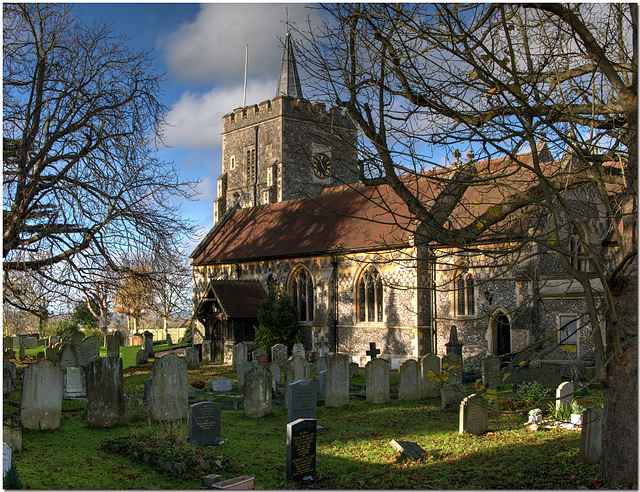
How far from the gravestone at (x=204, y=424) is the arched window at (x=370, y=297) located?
1329 centimetres

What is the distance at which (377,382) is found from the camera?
13.7m

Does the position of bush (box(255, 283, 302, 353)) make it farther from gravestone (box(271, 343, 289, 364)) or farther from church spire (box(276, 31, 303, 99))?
church spire (box(276, 31, 303, 99))

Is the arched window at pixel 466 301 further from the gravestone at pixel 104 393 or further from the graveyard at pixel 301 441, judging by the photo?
the gravestone at pixel 104 393

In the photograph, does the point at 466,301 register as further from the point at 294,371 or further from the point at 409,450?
the point at 409,450

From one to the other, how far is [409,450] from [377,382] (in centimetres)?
516

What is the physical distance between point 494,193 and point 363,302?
664cm

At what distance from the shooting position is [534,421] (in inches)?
410

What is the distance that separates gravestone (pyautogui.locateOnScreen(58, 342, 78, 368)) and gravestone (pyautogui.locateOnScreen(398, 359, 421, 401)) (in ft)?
31.0

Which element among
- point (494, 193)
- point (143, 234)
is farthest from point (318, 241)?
point (143, 234)

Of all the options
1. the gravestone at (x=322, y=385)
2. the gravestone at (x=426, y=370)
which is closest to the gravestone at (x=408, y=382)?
the gravestone at (x=426, y=370)

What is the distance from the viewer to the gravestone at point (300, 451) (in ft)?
24.7

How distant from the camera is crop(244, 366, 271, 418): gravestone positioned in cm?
1188

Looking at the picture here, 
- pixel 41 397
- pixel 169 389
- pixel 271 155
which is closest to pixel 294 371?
pixel 169 389

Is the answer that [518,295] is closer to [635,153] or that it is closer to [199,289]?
[635,153]
